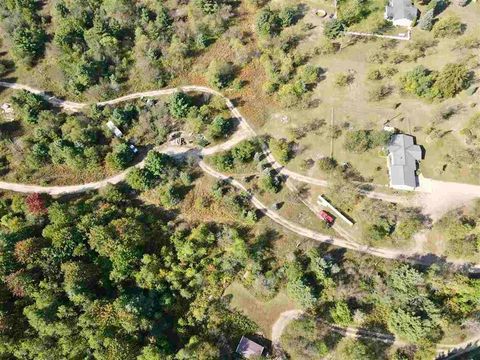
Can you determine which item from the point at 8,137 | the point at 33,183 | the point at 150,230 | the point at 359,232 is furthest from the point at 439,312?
the point at 8,137

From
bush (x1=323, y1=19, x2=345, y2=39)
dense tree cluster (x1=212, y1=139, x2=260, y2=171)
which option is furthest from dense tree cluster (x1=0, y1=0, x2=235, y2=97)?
dense tree cluster (x1=212, y1=139, x2=260, y2=171)

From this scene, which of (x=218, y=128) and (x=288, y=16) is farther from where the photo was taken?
(x=288, y=16)

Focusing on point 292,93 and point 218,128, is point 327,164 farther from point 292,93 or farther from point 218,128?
point 218,128

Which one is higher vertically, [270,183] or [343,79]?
[343,79]

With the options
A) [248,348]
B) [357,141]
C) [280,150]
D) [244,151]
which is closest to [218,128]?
[244,151]

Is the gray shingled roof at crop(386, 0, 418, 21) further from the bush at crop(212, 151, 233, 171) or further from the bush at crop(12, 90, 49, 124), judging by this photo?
the bush at crop(12, 90, 49, 124)

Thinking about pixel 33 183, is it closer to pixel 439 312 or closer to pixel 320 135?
pixel 320 135

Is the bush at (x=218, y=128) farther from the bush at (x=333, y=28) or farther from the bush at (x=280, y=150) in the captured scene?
the bush at (x=333, y=28)
